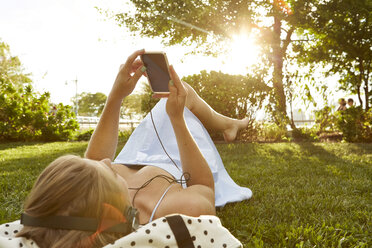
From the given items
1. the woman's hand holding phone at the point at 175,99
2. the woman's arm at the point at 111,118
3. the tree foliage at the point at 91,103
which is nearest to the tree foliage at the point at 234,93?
the woman's arm at the point at 111,118

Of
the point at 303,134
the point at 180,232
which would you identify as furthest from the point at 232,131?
the point at 303,134

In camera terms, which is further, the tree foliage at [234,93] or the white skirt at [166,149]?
the tree foliage at [234,93]

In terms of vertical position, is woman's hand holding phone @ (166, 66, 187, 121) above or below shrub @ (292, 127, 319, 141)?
above

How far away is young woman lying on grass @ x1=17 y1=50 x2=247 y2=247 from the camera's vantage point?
1.06 metres

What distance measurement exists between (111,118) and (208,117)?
1334 mm

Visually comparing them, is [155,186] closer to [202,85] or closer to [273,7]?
[202,85]

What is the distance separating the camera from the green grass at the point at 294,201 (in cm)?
206

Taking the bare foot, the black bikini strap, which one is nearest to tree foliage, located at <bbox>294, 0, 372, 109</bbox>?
the bare foot

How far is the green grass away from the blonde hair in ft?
3.82

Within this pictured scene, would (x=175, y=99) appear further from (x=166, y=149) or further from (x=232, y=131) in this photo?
(x=232, y=131)

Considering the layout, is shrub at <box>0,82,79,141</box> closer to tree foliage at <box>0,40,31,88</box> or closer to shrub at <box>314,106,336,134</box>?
shrub at <box>314,106,336,134</box>

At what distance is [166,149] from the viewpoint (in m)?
2.63

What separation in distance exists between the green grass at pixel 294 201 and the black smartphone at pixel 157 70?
3.64 ft

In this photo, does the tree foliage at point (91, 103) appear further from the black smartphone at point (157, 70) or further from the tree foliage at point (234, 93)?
the black smartphone at point (157, 70)
